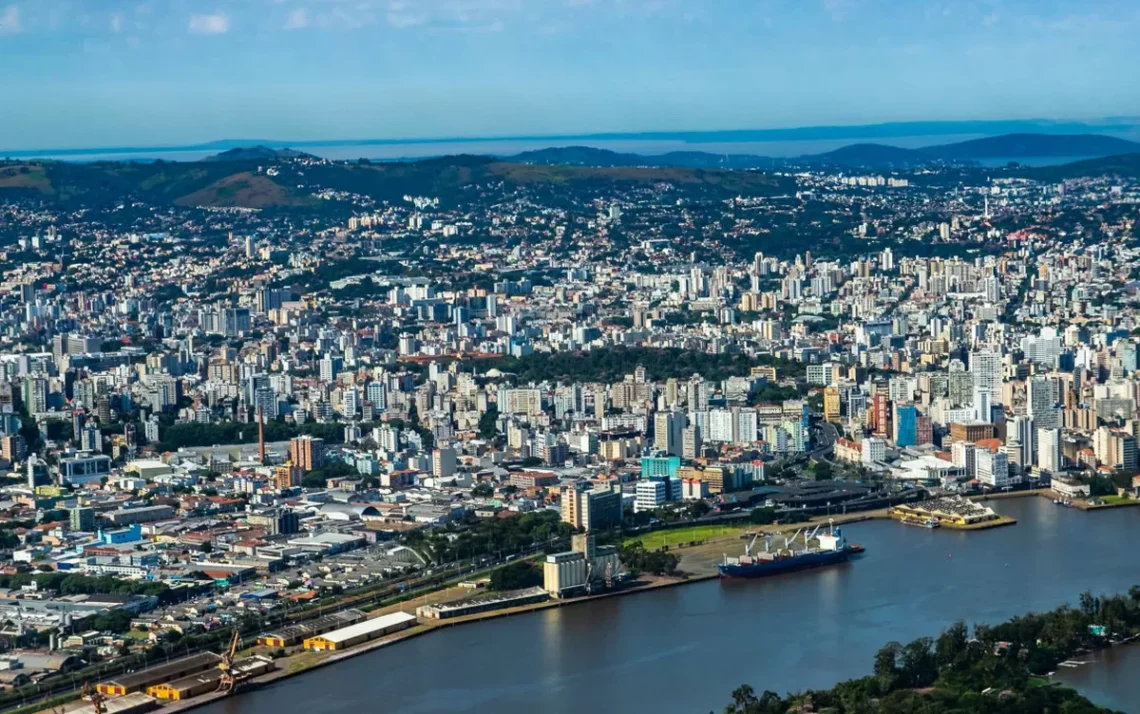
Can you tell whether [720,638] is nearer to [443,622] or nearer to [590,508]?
[443,622]

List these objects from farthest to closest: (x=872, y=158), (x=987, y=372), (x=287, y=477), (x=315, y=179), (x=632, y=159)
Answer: (x=872, y=158)
(x=632, y=159)
(x=315, y=179)
(x=987, y=372)
(x=287, y=477)

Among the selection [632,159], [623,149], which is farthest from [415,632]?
[623,149]

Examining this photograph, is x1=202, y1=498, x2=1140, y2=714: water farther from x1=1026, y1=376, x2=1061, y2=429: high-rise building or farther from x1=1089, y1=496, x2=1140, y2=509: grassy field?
x1=1026, y1=376, x2=1061, y2=429: high-rise building

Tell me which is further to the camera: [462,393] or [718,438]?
[462,393]

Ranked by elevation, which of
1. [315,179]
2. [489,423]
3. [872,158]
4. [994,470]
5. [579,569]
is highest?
[315,179]

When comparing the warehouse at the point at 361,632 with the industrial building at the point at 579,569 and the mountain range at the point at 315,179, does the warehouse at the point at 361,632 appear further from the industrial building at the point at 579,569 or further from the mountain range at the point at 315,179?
the mountain range at the point at 315,179

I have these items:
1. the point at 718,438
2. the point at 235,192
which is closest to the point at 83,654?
the point at 718,438

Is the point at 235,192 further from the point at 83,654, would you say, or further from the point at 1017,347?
the point at 83,654

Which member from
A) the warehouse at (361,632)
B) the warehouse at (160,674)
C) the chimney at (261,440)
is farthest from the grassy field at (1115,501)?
the warehouse at (160,674)
